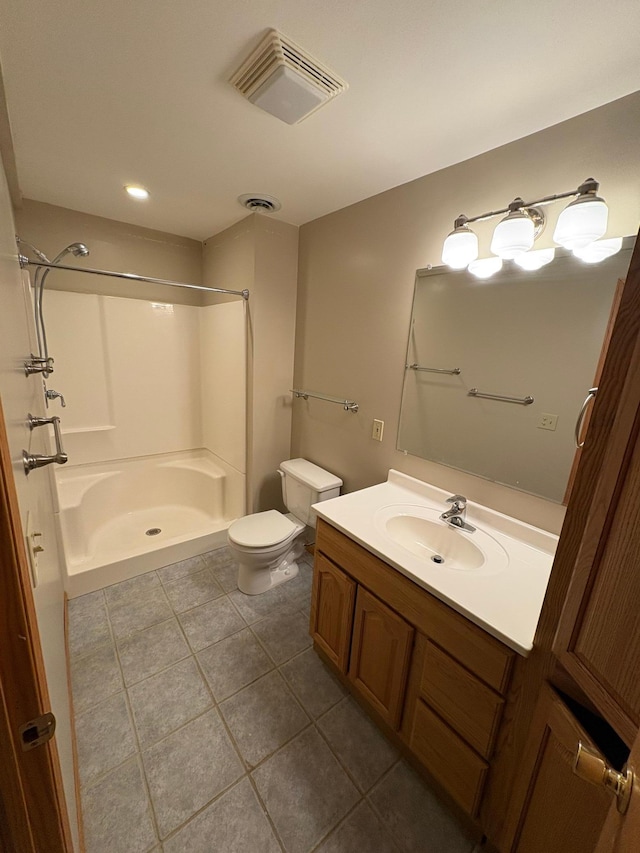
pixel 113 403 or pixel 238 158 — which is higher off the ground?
pixel 238 158

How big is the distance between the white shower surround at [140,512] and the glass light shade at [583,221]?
2.30m

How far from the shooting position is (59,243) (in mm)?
2225

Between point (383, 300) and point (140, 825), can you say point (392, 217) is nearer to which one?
point (383, 300)

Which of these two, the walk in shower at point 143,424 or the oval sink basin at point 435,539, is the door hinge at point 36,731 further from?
the walk in shower at point 143,424

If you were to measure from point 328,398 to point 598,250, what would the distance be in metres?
1.43

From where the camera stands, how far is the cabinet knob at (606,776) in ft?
1.54

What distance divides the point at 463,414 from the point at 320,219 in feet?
5.05

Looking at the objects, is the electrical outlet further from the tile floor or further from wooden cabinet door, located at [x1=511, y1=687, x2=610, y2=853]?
the tile floor

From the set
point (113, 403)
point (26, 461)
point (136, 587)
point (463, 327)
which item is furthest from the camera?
point (113, 403)

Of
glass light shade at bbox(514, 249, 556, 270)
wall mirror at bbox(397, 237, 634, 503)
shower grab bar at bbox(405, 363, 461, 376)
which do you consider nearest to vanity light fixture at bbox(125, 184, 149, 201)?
wall mirror at bbox(397, 237, 634, 503)

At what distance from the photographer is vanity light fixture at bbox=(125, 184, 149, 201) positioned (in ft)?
6.02

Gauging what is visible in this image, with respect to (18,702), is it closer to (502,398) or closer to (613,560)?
(613,560)

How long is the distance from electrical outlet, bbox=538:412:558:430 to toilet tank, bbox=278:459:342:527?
A: 1.19 m

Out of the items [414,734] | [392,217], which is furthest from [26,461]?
[392,217]
